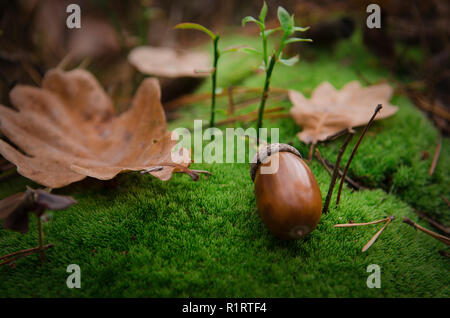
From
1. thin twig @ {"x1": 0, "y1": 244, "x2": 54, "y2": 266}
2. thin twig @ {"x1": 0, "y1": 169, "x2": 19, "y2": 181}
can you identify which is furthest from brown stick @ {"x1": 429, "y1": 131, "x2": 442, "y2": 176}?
thin twig @ {"x1": 0, "y1": 169, "x2": 19, "y2": 181}

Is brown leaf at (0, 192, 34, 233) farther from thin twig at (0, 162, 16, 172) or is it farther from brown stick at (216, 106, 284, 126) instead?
brown stick at (216, 106, 284, 126)

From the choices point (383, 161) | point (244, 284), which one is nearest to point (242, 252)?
point (244, 284)

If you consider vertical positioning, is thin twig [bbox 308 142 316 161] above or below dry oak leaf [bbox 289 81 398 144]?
below

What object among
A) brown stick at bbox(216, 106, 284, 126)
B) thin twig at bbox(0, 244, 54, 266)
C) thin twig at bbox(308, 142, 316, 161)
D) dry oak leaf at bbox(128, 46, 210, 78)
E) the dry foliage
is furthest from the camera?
dry oak leaf at bbox(128, 46, 210, 78)

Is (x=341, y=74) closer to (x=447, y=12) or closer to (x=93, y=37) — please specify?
(x=447, y=12)
